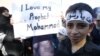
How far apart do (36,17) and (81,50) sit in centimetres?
36

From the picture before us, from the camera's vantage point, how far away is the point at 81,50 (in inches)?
88.4

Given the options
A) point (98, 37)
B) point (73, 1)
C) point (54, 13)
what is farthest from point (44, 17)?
point (98, 37)

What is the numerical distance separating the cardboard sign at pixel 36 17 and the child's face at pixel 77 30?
0.32 feet

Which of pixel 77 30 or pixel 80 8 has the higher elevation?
pixel 80 8

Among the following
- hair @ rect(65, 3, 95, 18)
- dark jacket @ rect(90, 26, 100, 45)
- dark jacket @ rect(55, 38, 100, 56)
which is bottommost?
dark jacket @ rect(55, 38, 100, 56)

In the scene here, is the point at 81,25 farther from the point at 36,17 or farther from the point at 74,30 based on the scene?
the point at 36,17

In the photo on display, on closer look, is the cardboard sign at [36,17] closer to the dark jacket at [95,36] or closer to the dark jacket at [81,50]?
the dark jacket at [81,50]

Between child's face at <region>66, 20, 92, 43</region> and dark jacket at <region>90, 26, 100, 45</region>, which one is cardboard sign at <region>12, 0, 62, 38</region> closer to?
child's face at <region>66, 20, 92, 43</region>

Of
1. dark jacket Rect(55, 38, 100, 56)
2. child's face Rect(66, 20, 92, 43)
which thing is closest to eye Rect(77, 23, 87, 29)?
child's face Rect(66, 20, 92, 43)

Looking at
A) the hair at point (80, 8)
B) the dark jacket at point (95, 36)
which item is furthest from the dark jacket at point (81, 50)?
the hair at point (80, 8)

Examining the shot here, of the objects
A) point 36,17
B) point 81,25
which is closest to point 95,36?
point 81,25

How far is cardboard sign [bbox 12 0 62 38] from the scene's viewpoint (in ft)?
7.66

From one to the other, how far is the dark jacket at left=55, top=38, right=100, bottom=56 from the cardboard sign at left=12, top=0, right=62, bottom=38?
107 mm

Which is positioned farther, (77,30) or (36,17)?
(36,17)
